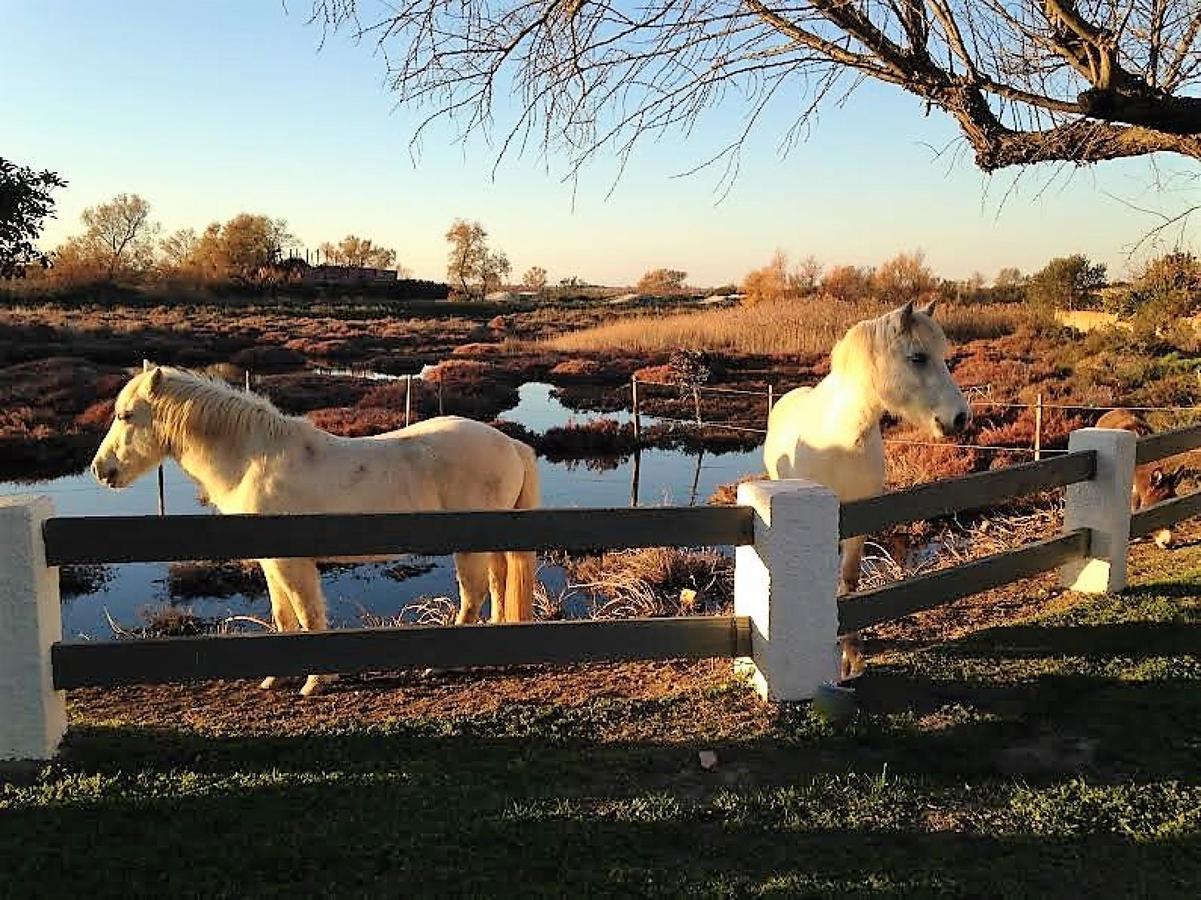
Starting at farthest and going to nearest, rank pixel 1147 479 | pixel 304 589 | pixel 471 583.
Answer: pixel 1147 479 → pixel 471 583 → pixel 304 589

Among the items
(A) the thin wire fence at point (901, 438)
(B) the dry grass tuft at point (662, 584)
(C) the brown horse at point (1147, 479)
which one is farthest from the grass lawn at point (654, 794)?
(A) the thin wire fence at point (901, 438)

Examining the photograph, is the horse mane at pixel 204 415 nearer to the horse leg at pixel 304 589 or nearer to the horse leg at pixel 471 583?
the horse leg at pixel 304 589

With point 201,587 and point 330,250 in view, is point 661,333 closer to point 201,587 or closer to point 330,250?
point 201,587

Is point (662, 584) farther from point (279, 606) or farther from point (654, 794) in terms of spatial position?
point (654, 794)

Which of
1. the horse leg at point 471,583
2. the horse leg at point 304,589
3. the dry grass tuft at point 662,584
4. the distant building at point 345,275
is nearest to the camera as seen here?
the horse leg at point 304,589

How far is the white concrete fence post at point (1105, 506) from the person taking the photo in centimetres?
589

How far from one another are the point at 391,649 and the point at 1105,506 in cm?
475

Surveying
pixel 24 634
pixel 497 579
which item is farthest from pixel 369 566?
pixel 24 634

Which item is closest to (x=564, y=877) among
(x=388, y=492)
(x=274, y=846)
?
(x=274, y=846)

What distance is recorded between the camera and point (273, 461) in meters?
5.55

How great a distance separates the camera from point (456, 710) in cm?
447

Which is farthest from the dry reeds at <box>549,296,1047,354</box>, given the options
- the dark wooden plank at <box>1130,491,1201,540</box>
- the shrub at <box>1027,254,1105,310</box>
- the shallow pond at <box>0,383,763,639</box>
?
the dark wooden plank at <box>1130,491,1201,540</box>

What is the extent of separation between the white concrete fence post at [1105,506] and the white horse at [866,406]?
5.58 feet

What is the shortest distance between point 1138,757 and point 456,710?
2.99m
